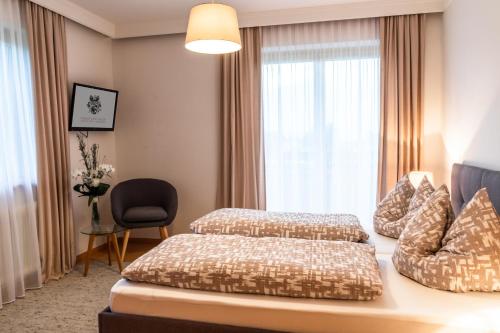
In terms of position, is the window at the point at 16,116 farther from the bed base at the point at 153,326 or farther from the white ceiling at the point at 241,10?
the bed base at the point at 153,326

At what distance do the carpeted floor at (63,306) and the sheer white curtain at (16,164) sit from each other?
0.58ft

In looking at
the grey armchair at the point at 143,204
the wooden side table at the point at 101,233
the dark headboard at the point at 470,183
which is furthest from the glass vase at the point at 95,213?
the dark headboard at the point at 470,183

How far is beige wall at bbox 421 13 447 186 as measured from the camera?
12.4 ft

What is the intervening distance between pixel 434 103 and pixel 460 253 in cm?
253

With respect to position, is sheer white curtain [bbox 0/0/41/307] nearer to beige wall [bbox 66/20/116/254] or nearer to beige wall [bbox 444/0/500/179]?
beige wall [bbox 66/20/116/254]

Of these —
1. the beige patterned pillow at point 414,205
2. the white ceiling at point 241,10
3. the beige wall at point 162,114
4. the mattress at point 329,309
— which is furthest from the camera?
the beige wall at point 162,114

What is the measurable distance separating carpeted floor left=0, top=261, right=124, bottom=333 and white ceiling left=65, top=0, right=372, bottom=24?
106 inches

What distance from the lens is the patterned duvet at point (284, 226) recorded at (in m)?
2.54

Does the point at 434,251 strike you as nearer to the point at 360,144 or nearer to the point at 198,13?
the point at 198,13

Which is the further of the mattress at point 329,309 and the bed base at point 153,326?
the bed base at point 153,326

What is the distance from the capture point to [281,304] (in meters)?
1.68

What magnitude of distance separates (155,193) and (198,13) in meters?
2.53

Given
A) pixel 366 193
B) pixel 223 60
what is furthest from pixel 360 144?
pixel 223 60

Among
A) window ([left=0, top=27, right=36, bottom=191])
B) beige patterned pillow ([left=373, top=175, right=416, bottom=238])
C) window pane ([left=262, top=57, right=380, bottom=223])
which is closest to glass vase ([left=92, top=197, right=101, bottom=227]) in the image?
window ([left=0, top=27, right=36, bottom=191])
